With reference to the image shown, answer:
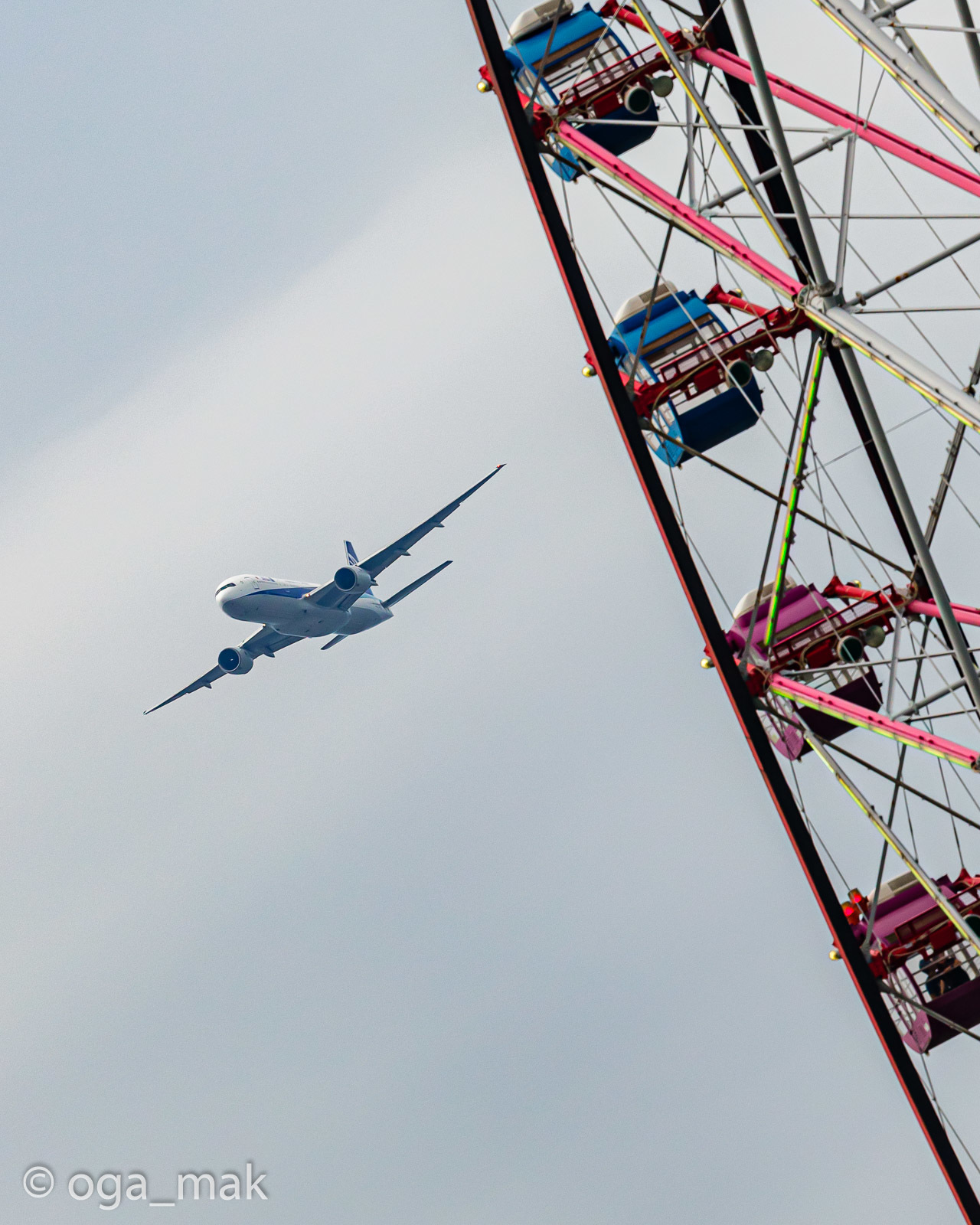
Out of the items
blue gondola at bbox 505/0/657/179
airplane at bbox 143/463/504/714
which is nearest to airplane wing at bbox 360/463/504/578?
airplane at bbox 143/463/504/714

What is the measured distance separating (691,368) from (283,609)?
48441mm

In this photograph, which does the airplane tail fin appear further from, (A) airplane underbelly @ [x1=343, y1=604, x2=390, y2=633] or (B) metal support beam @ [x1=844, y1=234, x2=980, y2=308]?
(B) metal support beam @ [x1=844, y1=234, x2=980, y2=308]

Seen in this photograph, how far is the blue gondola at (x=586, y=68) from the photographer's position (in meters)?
25.3

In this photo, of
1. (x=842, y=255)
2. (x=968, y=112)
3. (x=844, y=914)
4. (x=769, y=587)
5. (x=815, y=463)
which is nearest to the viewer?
(x=968, y=112)

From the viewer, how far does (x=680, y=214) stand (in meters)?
22.3

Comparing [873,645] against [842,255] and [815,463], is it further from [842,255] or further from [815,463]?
[842,255]

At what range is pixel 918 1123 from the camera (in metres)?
23.5

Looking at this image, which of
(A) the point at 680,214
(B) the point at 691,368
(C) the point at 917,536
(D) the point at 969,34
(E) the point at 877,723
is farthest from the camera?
(B) the point at 691,368

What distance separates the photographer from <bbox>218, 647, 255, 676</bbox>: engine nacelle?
7831 cm

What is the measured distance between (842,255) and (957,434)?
2782 millimetres

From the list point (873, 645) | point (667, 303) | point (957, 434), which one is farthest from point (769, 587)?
point (957, 434)

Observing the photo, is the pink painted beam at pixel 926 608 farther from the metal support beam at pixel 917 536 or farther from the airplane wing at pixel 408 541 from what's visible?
the airplane wing at pixel 408 541

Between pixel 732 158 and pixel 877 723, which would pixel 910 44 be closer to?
pixel 732 158

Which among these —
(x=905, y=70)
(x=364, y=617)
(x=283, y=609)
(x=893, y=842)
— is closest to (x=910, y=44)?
(x=905, y=70)
